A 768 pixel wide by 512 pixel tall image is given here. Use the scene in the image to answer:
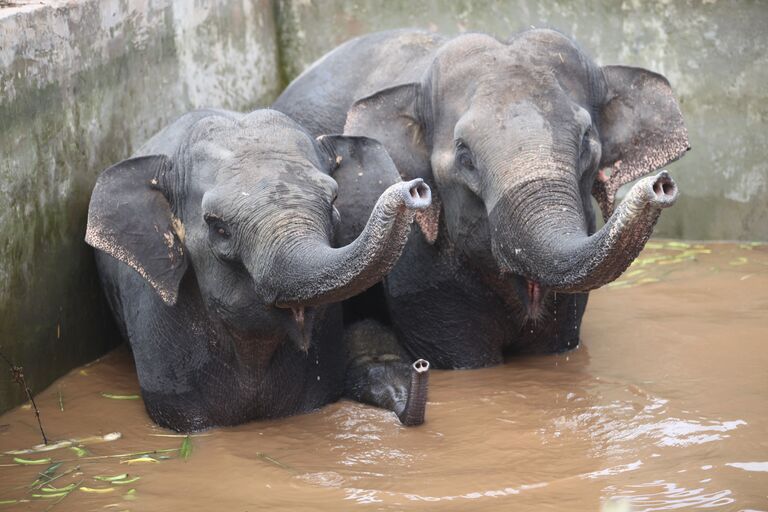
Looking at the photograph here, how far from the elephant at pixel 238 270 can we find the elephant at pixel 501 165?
1.14 feet

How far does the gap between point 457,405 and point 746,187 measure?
3.08m

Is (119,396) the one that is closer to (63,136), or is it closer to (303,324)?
(63,136)

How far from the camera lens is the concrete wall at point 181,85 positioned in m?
6.55

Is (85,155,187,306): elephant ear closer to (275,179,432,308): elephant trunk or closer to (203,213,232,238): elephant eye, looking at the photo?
(203,213,232,238): elephant eye

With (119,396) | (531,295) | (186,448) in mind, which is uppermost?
(531,295)

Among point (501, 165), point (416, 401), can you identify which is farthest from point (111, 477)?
point (501, 165)

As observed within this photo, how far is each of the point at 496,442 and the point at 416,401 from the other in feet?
1.19

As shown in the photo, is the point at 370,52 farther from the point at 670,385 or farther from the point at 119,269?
the point at 670,385

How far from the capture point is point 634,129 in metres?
6.83

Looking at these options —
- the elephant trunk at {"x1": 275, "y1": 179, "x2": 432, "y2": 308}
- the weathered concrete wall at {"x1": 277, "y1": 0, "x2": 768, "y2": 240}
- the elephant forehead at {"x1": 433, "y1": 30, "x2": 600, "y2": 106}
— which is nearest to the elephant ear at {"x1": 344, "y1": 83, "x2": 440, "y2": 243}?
the elephant forehead at {"x1": 433, "y1": 30, "x2": 600, "y2": 106}

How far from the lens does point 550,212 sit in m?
5.72

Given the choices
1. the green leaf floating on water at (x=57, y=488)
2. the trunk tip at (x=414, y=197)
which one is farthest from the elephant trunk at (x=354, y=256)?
the green leaf floating on water at (x=57, y=488)

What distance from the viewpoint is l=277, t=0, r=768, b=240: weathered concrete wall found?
8594 mm

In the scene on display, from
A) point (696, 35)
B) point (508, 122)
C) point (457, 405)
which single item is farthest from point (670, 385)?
point (696, 35)
